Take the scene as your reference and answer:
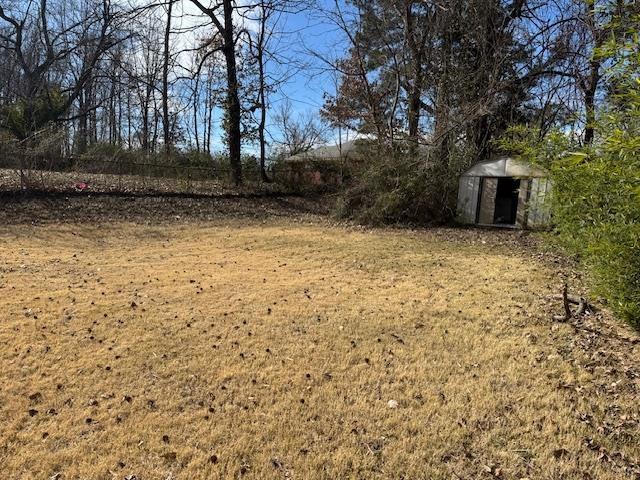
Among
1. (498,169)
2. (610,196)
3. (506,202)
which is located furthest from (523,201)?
(610,196)

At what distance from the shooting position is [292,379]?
319 cm

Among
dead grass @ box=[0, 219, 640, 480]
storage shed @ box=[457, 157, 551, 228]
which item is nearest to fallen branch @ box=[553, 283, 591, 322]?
dead grass @ box=[0, 219, 640, 480]

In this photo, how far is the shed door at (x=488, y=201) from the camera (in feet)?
36.4

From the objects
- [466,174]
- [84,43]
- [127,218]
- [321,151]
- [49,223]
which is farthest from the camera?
[321,151]

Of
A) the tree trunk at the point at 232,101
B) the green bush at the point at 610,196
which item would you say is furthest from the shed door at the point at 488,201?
the tree trunk at the point at 232,101

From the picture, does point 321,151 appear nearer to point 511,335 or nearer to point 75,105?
point 75,105

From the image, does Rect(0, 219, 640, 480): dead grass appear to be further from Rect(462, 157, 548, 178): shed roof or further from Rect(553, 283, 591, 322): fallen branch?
Rect(462, 157, 548, 178): shed roof

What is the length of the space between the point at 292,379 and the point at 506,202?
1024cm

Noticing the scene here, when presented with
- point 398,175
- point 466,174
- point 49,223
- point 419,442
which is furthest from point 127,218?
point 419,442

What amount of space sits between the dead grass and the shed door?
5469 millimetres

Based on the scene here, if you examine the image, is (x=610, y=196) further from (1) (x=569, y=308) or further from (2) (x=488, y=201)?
(2) (x=488, y=201)

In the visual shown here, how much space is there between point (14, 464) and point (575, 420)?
10.3 feet

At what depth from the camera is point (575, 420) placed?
2750 millimetres

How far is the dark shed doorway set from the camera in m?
11.5
